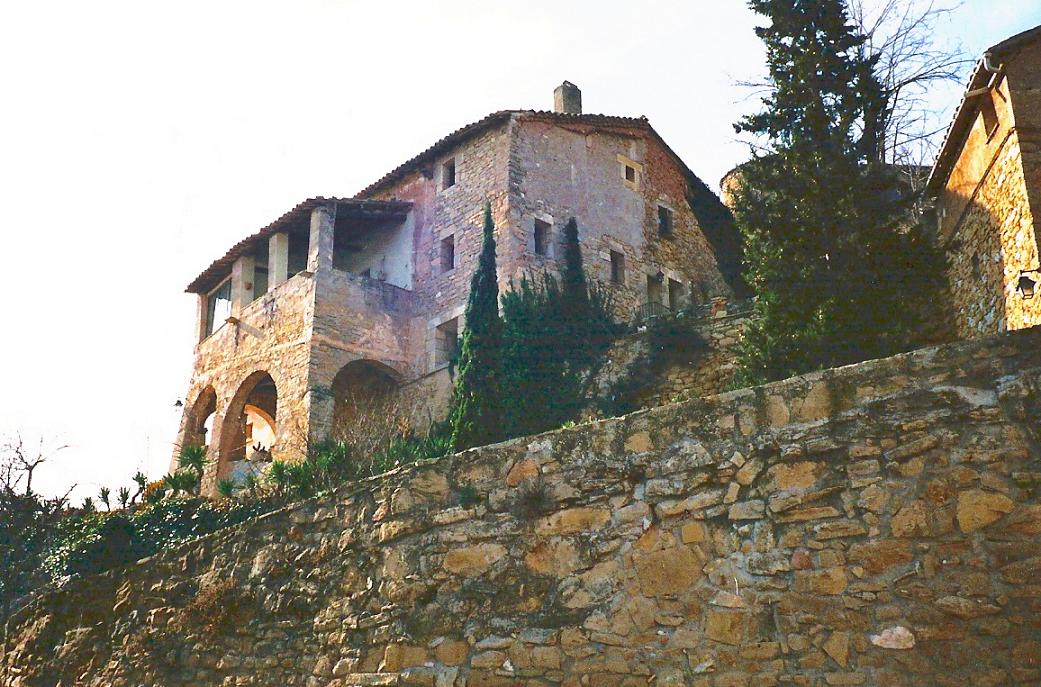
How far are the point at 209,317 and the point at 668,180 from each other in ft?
46.1

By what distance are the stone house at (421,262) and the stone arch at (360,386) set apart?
0.05 m

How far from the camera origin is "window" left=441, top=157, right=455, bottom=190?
2689cm

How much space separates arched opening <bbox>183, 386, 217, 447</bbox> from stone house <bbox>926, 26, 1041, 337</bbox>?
20419 millimetres

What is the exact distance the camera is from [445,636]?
25.4 ft

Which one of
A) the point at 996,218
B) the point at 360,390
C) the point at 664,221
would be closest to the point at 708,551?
the point at 996,218

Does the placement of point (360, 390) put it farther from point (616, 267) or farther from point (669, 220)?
point (669, 220)

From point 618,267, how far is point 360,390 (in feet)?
24.2

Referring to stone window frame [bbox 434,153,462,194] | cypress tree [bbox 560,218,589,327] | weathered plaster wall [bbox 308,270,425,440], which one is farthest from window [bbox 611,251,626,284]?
weathered plaster wall [bbox 308,270,425,440]

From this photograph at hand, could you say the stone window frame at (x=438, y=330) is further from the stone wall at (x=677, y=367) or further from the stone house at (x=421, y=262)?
the stone wall at (x=677, y=367)

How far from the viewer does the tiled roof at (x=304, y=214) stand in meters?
25.8

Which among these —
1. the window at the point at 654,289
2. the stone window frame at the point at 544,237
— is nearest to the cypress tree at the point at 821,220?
the stone window frame at the point at 544,237

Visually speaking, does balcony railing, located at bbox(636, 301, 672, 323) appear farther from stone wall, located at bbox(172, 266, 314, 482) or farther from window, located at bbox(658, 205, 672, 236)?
stone wall, located at bbox(172, 266, 314, 482)

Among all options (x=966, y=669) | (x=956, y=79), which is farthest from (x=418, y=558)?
(x=956, y=79)

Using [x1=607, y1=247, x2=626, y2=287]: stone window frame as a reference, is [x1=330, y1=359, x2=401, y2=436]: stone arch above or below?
below
